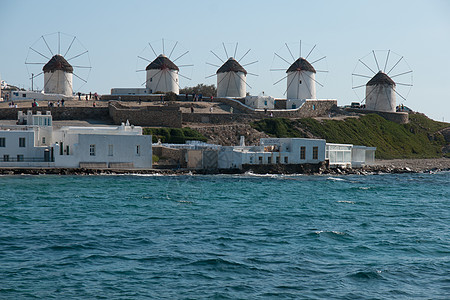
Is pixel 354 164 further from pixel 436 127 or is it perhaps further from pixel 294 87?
pixel 436 127

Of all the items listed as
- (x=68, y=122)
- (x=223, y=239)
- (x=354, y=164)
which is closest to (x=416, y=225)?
(x=223, y=239)

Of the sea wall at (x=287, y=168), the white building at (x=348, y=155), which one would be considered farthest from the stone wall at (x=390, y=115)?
the sea wall at (x=287, y=168)

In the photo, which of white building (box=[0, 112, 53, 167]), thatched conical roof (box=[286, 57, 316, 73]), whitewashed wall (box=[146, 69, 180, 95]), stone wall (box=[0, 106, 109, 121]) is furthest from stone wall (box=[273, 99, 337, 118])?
white building (box=[0, 112, 53, 167])

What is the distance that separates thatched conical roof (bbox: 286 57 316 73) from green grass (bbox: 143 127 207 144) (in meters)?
28.4

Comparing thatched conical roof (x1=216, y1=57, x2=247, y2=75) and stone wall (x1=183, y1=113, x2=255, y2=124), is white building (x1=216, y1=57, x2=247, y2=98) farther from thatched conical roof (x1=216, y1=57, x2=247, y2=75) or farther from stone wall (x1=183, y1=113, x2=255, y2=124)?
stone wall (x1=183, y1=113, x2=255, y2=124)

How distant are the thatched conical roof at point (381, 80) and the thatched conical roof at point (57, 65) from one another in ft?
131

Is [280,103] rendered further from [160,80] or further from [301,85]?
[160,80]

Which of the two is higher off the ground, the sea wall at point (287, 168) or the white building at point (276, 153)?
the white building at point (276, 153)

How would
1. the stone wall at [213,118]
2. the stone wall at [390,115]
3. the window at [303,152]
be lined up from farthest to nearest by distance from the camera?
the stone wall at [390,115] → the stone wall at [213,118] → the window at [303,152]

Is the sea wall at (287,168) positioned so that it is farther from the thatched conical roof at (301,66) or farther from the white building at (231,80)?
the thatched conical roof at (301,66)

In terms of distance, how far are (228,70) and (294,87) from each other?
9.12 meters

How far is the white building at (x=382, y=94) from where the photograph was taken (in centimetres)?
8238

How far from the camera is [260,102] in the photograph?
225ft

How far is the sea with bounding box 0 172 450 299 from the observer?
15555 mm
